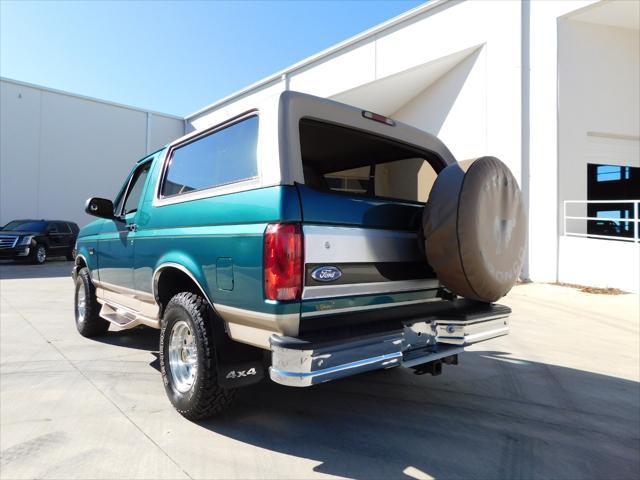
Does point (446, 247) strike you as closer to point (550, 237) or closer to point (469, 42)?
point (550, 237)

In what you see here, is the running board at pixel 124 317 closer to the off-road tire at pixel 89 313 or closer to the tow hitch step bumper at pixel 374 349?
the off-road tire at pixel 89 313

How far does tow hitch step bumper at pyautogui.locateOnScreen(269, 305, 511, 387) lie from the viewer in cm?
220

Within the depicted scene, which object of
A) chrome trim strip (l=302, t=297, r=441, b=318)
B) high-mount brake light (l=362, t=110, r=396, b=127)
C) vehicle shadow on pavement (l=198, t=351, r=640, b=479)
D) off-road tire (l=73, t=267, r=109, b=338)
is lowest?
vehicle shadow on pavement (l=198, t=351, r=640, b=479)

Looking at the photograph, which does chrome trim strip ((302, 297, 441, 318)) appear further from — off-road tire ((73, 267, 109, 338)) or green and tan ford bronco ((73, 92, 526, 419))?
off-road tire ((73, 267, 109, 338))

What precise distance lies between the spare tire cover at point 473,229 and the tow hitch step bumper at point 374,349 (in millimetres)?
275

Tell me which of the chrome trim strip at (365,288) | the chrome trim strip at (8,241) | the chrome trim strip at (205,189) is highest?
the chrome trim strip at (205,189)

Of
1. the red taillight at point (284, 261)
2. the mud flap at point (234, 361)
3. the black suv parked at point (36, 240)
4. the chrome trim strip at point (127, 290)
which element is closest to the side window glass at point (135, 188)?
the chrome trim strip at point (127, 290)

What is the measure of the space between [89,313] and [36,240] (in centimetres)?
1299

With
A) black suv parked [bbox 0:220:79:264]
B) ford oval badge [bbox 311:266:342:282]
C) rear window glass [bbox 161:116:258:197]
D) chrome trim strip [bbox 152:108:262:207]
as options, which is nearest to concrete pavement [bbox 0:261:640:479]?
ford oval badge [bbox 311:266:342:282]

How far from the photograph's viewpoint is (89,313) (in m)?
5.19

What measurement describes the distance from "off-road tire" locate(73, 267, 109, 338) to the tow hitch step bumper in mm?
3709

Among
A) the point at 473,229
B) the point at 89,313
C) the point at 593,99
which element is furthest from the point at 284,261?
the point at 593,99

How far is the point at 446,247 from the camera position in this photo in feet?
8.76

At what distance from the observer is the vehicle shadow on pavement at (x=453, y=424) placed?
2.54 metres
